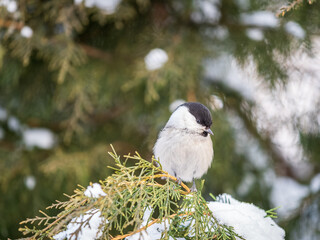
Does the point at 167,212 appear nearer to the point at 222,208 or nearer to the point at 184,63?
the point at 222,208

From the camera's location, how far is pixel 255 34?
8.45ft

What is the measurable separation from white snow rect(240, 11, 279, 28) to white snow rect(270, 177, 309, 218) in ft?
4.14

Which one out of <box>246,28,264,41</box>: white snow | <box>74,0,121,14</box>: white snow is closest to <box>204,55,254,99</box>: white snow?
<box>246,28,264,41</box>: white snow

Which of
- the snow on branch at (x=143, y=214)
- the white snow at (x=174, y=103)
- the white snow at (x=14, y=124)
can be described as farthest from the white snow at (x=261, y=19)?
the white snow at (x=14, y=124)

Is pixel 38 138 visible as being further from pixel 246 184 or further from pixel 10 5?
pixel 246 184

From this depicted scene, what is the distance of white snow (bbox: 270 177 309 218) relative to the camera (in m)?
2.46

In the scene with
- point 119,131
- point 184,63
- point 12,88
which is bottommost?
point 119,131

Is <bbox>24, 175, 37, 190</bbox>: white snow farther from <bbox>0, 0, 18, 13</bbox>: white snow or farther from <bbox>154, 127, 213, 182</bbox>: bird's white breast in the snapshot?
<bbox>154, 127, 213, 182</bbox>: bird's white breast

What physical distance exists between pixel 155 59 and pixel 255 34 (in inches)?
29.9

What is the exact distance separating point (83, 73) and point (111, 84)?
0.24 metres

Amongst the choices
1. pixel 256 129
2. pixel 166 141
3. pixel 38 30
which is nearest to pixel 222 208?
pixel 166 141

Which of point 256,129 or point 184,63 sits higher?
point 184,63

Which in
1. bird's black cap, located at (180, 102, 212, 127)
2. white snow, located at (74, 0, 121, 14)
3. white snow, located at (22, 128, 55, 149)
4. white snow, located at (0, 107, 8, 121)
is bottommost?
white snow, located at (22, 128, 55, 149)

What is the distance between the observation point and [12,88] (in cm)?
299
